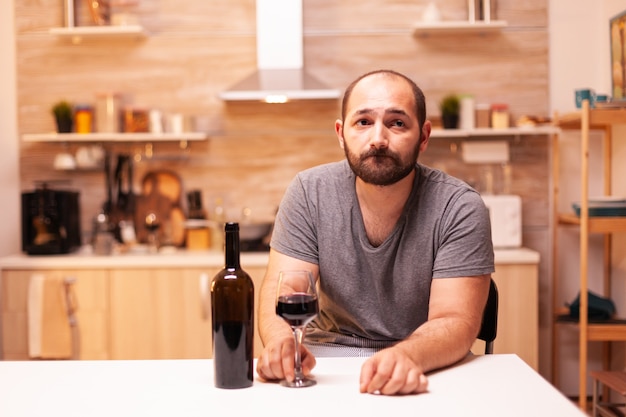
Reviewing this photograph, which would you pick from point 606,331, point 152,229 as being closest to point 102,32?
point 152,229

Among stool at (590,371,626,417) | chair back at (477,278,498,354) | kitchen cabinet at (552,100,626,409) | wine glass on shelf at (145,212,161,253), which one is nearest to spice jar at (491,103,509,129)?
kitchen cabinet at (552,100,626,409)

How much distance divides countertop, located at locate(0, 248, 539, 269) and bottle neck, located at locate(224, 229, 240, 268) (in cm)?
220

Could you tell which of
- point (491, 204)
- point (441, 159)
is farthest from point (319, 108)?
point (491, 204)

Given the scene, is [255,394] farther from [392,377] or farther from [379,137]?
[379,137]

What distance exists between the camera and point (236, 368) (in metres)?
1.34

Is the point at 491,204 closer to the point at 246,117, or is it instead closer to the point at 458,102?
the point at 458,102

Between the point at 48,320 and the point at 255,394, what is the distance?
258cm

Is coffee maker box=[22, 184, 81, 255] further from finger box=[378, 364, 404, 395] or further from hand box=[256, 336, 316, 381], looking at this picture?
finger box=[378, 364, 404, 395]

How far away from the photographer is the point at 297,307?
1.32 metres

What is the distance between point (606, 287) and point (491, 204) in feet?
2.48

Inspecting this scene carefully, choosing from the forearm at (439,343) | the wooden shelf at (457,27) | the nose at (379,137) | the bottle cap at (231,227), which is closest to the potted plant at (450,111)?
the wooden shelf at (457,27)

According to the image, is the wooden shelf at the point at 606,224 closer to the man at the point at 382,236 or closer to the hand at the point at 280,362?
the man at the point at 382,236

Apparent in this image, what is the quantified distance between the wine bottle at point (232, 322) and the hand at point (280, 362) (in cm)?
5

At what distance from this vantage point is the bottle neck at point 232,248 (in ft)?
4.28
